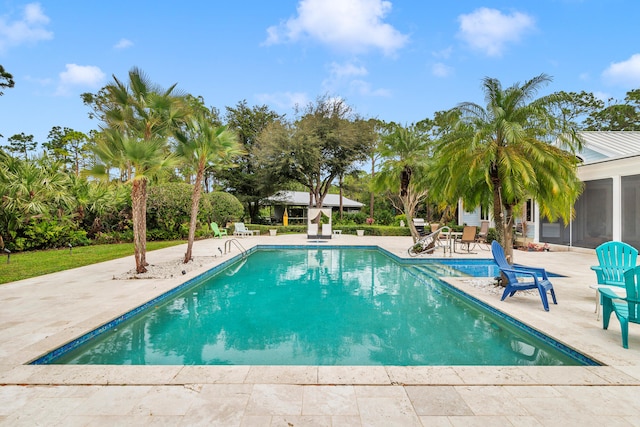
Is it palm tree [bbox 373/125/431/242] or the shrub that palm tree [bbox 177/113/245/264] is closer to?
palm tree [bbox 373/125/431/242]

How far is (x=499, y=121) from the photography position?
22.3 ft

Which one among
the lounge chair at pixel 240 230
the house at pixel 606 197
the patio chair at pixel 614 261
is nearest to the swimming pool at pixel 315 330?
the patio chair at pixel 614 261

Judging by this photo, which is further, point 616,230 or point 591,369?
point 616,230

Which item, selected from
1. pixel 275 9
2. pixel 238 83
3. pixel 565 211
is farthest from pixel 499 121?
pixel 238 83

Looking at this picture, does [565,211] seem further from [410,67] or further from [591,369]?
[410,67]

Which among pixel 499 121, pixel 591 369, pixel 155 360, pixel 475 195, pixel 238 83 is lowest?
pixel 155 360

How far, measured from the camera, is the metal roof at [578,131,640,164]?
12047 mm

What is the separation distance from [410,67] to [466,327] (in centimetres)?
1692

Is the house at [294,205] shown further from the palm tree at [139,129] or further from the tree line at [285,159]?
the palm tree at [139,129]

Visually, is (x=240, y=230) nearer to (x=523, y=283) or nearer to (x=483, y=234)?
(x=483, y=234)

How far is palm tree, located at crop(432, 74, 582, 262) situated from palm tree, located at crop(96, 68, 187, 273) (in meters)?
6.62

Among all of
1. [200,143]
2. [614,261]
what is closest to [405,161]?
[200,143]

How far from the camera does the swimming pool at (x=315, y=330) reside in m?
4.15

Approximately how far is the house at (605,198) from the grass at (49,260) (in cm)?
1204
